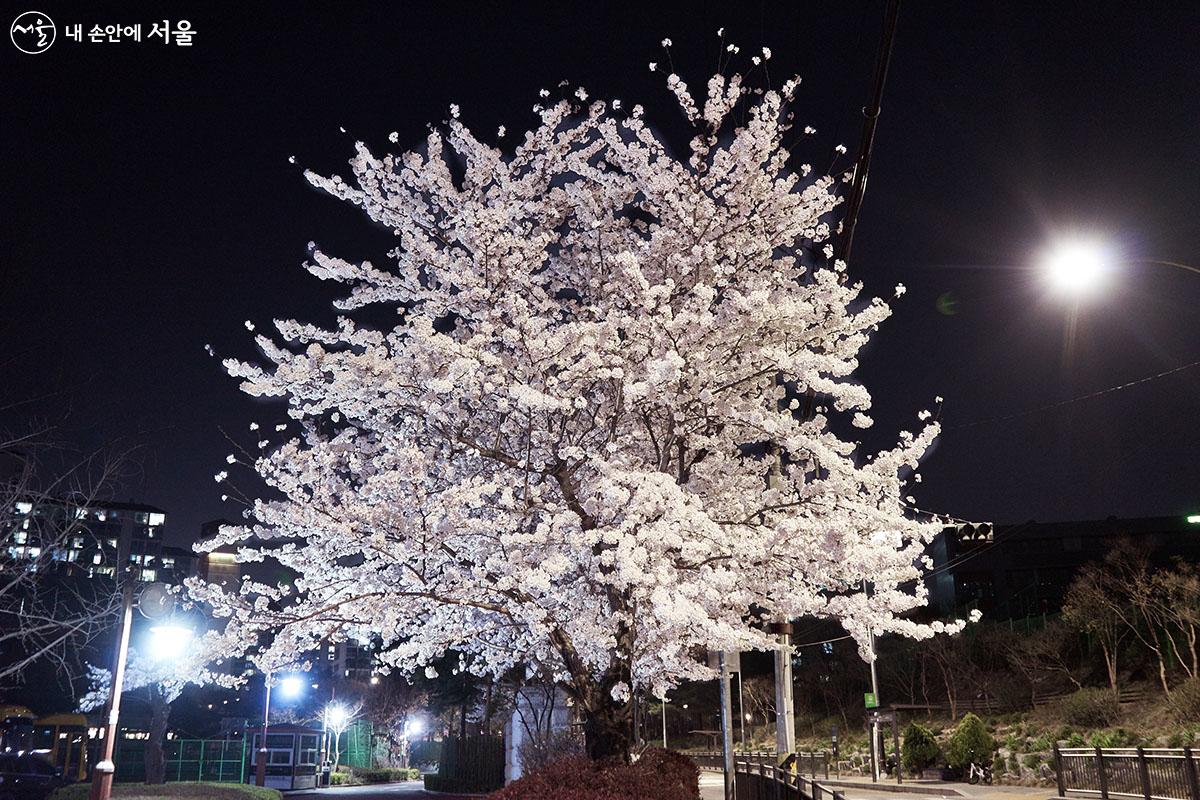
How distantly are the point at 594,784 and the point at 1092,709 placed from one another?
2862cm

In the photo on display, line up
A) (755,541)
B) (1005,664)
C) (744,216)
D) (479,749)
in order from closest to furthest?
(755,541) < (744,216) < (479,749) < (1005,664)

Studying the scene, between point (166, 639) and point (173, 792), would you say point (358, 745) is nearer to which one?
point (173, 792)

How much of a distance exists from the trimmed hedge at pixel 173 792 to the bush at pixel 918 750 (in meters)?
22.4

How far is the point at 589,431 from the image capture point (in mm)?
12227

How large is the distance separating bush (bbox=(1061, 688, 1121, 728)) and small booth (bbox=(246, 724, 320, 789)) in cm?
3393

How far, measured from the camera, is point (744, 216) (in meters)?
12.8

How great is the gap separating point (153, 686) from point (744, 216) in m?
27.7

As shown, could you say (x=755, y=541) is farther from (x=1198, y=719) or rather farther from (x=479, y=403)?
(x=1198, y=719)

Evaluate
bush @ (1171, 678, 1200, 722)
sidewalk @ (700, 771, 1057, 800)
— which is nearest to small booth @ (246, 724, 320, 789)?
sidewalk @ (700, 771, 1057, 800)

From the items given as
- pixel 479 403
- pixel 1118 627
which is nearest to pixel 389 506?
pixel 479 403

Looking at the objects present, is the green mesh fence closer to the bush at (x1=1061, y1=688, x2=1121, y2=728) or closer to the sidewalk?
the sidewalk

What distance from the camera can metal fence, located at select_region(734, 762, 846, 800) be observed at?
10.3 m

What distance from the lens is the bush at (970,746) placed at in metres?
29.7

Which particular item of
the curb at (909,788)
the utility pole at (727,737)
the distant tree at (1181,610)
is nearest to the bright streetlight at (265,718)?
the utility pole at (727,737)
